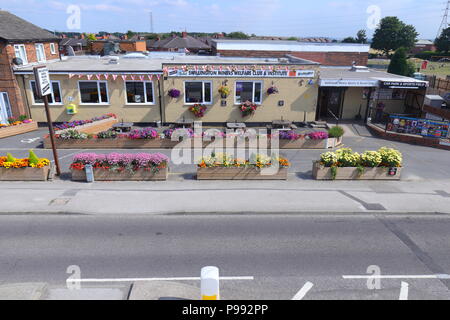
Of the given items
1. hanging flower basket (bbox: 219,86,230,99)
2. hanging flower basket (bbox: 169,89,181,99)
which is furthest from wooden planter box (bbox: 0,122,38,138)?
hanging flower basket (bbox: 219,86,230,99)

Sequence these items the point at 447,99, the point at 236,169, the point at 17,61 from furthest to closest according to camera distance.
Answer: the point at 447,99 < the point at 17,61 < the point at 236,169

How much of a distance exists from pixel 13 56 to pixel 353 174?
22.0 metres

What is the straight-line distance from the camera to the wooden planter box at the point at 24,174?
1420cm

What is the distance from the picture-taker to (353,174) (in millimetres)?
15164

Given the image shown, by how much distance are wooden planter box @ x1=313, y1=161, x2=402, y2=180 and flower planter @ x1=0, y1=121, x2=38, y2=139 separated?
18.5 meters

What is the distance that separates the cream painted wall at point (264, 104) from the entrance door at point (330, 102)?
9.62 ft

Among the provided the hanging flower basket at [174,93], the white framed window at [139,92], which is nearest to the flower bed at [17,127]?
the white framed window at [139,92]

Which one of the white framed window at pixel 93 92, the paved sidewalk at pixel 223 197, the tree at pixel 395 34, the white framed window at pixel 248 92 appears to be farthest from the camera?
the tree at pixel 395 34

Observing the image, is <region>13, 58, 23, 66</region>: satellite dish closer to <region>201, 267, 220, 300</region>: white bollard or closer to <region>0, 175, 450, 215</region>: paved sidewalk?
<region>0, 175, 450, 215</region>: paved sidewalk

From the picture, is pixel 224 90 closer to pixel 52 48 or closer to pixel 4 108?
pixel 4 108

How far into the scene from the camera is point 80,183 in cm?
1409

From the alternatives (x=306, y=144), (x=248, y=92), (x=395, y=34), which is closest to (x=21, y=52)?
(x=248, y=92)

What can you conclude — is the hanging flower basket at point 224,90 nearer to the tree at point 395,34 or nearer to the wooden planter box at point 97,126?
the wooden planter box at point 97,126
